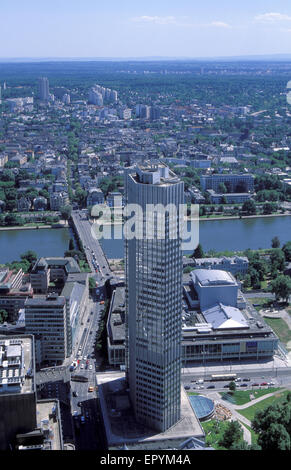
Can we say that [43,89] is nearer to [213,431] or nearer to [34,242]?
[34,242]

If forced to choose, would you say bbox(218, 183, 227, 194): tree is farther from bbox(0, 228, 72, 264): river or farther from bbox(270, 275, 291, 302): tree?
bbox(270, 275, 291, 302): tree

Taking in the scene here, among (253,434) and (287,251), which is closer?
(253,434)

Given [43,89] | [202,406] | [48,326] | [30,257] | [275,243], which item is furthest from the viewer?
[43,89]

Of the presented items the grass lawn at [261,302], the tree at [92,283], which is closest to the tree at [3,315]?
the tree at [92,283]

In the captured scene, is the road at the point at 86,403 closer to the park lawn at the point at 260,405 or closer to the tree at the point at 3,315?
the tree at the point at 3,315

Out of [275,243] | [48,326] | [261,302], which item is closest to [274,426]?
[48,326]

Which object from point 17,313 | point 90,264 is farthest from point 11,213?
point 17,313

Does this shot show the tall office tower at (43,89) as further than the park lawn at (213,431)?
Yes
